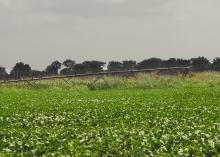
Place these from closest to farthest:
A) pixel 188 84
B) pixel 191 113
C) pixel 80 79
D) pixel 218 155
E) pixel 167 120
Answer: pixel 218 155
pixel 167 120
pixel 191 113
pixel 188 84
pixel 80 79

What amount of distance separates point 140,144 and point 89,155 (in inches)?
81.0

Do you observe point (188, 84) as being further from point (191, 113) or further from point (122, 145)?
point (122, 145)

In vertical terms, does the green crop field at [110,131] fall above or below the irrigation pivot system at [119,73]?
below

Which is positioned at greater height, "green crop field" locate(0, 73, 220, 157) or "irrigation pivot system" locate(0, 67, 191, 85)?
"irrigation pivot system" locate(0, 67, 191, 85)

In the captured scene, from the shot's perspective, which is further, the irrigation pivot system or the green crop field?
the irrigation pivot system

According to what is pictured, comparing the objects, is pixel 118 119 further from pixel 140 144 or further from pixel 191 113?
pixel 140 144

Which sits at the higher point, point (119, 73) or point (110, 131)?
point (119, 73)

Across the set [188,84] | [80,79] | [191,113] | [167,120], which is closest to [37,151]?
[167,120]

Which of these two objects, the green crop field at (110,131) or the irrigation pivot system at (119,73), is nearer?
the green crop field at (110,131)

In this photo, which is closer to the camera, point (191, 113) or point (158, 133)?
point (158, 133)

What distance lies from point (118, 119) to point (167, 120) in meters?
2.64

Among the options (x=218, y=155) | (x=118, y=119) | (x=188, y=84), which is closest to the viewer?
(x=218, y=155)

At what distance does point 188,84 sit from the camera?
74312 mm

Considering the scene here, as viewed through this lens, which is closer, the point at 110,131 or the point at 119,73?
the point at 110,131
